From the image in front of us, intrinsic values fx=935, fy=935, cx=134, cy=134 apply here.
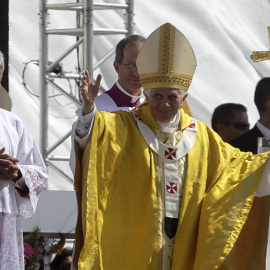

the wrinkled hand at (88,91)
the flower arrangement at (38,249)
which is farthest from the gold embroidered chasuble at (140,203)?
the flower arrangement at (38,249)

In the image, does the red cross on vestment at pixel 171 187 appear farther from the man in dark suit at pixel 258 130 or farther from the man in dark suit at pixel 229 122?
the man in dark suit at pixel 229 122

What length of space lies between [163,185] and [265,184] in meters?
0.66

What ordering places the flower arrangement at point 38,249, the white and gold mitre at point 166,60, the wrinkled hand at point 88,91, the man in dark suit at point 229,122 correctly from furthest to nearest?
the man in dark suit at point 229,122 < the flower arrangement at point 38,249 < the white and gold mitre at point 166,60 < the wrinkled hand at point 88,91

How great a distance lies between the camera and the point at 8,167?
5.58m

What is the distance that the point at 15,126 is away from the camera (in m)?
5.93

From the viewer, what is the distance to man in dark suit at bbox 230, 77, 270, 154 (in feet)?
23.6

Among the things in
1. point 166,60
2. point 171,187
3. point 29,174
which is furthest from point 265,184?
point 29,174

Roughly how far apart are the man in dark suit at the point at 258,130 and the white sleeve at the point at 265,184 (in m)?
1.44

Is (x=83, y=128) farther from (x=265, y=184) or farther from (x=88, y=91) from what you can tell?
(x=265, y=184)

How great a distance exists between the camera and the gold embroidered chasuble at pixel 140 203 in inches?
211

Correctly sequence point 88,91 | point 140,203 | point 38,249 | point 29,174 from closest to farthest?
1. point 88,91
2. point 140,203
3. point 29,174
4. point 38,249

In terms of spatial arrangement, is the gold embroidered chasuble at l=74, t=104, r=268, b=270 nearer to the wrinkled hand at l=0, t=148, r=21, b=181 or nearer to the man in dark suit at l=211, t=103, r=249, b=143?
the wrinkled hand at l=0, t=148, r=21, b=181

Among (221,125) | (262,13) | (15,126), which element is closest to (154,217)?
(15,126)

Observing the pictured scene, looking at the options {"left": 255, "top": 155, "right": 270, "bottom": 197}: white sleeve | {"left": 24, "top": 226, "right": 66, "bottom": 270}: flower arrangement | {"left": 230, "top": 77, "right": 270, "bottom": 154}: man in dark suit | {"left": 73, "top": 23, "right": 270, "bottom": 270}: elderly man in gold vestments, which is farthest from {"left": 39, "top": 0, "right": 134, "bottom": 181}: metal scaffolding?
{"left": 255, "top": 155, "right": 270, "bottom": 197}: white sleeve
